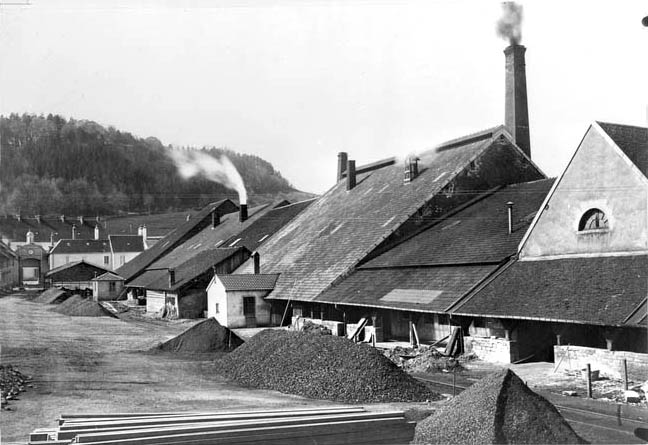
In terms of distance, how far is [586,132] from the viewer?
18984mm

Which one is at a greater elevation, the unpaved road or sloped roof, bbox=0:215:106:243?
sloped roof, bbox=0:215:106:243

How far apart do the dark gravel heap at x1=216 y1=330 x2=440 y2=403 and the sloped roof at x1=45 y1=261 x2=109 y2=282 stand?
185ft

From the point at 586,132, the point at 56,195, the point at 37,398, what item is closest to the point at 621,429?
the point at 586,132

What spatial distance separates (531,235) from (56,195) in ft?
373

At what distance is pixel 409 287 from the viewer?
23.9m

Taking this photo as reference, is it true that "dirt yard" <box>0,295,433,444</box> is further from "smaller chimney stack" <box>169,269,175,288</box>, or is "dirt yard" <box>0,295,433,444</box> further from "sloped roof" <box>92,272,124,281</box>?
"sloped roof" <box>92,272,124,281</box>

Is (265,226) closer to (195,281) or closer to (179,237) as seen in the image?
(195,281)

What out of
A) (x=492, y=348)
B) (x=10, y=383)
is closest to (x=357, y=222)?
(x=492, y=348)

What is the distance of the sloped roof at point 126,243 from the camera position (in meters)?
96.3

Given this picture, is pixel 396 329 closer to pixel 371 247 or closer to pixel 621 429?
pixel 371 247

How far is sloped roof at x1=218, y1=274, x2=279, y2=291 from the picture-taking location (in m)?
34.0

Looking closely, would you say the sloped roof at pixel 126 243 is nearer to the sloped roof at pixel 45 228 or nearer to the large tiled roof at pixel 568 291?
the sloped roof at pixel 45 228

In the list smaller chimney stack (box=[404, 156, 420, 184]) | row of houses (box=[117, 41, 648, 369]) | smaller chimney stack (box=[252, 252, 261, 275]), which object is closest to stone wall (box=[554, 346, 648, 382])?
row of houses (box=[117, 41, 648, 369])

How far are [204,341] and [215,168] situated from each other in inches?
2008
